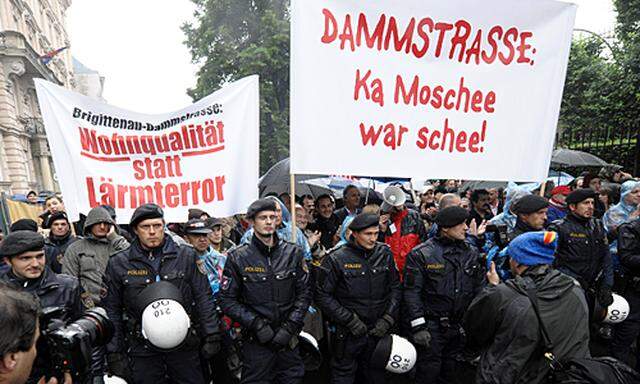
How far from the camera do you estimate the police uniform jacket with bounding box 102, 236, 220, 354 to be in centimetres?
281

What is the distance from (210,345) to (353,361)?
121cm

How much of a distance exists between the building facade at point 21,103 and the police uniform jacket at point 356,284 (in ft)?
80.9

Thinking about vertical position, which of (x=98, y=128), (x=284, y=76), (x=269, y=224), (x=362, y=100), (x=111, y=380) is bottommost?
(x=111, y=380)

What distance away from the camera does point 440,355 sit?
10.6 ft

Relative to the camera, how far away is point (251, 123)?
370cm

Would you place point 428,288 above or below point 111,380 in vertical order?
above

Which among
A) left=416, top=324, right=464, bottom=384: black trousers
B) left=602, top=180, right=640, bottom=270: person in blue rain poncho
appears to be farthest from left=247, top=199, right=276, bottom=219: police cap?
left=602, top=180, right=640, bottom=270: person in blue rain poncho

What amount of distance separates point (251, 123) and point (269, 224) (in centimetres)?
120

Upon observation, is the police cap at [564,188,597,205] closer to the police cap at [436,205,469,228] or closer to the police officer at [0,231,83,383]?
the police cap at [436,205,469,228]

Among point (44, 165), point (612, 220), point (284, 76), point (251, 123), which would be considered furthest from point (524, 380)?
point (44, 165)

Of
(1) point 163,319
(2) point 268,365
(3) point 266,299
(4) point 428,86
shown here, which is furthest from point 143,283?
(4) point 428,86

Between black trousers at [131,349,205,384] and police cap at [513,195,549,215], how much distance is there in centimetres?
314

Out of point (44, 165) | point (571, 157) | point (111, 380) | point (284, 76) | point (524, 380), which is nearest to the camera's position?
point (524, 380)

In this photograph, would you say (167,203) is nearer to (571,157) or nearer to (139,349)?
(139,349)
